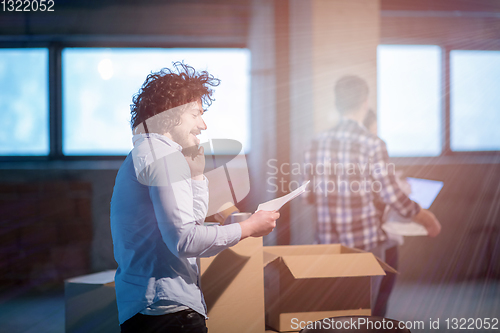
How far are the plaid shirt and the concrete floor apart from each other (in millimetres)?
885

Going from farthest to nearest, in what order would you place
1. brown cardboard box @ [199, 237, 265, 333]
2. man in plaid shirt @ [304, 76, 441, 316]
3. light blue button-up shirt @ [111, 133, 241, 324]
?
man in plaid shirt @ [304, 76, 441, 316], brown cardboard box @ [199, 237, 265, 333], light blue button-up shirt @ [111, 133, 241, 324]

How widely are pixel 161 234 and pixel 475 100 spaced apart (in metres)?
3.68

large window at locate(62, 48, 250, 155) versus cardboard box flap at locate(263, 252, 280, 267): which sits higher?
large window at locate(62, 48, 250, 155)

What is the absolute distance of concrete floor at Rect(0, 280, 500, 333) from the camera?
214 centimetres

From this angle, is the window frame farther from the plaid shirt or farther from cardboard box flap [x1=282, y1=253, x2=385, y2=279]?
cardboard box flap [x1=282, y1=253, x2=385, y2=279]

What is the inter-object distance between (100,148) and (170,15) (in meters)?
1.42

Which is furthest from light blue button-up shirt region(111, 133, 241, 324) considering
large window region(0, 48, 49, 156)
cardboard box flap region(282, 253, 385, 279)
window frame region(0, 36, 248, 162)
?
large window region(0, 48, 49, 156)

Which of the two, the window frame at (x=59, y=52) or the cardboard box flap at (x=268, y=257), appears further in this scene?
the window frame at (x=59, y=52)

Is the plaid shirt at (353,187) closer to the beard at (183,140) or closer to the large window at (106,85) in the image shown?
the beard at (183,140)

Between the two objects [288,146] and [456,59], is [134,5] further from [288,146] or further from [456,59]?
[456,59]

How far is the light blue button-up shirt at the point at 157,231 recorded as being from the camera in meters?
0.74

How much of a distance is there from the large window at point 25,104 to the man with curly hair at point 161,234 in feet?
9.68

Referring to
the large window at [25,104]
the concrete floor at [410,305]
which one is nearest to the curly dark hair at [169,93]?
the concrete floor at [410,305]

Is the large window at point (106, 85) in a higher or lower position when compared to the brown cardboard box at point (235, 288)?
higher
